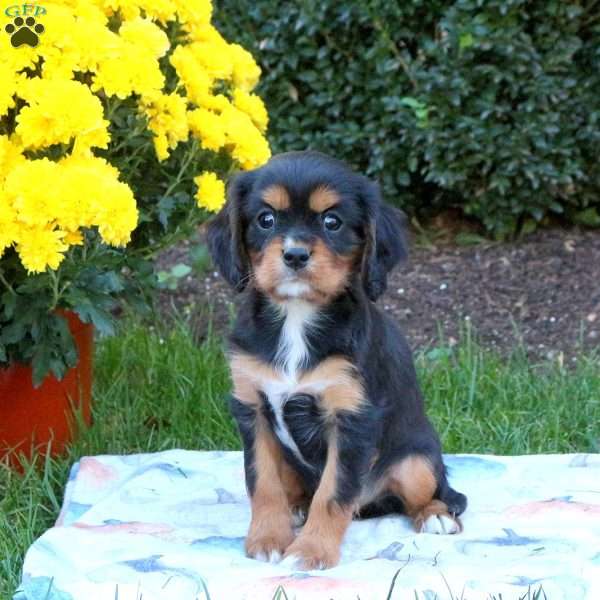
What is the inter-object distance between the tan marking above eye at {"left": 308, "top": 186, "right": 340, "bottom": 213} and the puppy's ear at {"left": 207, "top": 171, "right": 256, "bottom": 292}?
0.25 metres

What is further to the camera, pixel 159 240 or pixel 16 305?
pixel 159 240

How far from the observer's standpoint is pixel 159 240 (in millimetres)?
4738

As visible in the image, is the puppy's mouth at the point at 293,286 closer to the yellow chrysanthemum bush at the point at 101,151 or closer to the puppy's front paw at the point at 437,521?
the yellow chrysanthemum bush at the point at 101,151

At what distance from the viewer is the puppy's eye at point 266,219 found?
356 cm

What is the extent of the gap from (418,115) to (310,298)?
2.93 metres

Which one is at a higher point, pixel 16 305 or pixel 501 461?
pixel 16 305

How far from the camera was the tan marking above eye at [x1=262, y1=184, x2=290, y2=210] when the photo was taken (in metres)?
3.50

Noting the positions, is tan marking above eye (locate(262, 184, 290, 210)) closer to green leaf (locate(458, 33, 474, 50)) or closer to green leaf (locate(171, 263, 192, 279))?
green leaf (locate(458, 33, 474, 50))

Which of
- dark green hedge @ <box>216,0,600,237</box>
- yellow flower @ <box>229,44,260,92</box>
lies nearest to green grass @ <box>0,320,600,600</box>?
yellow flower @ <box>229,44,260,92</box>

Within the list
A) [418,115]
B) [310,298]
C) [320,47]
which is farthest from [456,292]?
[310,298]

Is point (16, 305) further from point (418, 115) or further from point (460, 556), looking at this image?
point (418, 115)

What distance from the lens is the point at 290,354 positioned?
368 cm

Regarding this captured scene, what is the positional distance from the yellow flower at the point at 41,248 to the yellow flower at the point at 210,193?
2.49 feet

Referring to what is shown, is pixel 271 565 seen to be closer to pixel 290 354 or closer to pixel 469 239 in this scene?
pixel 290 354
